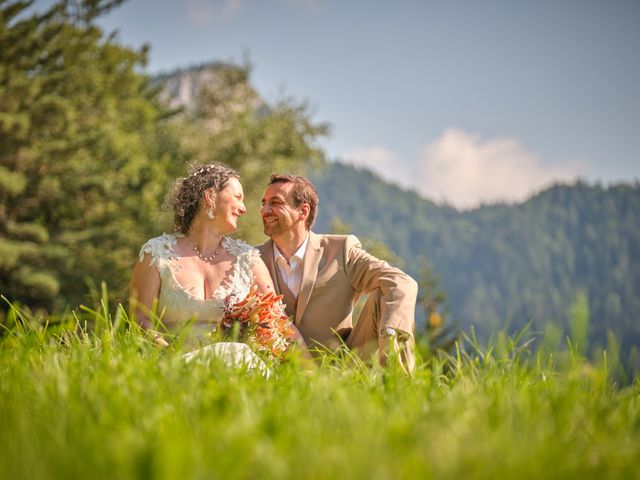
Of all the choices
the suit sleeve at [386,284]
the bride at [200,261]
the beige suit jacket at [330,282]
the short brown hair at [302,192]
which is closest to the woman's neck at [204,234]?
the bride at [200,261]

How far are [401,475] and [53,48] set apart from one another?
2386 cm

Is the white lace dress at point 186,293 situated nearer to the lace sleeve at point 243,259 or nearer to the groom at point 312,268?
the lace sleeve at point 243,259

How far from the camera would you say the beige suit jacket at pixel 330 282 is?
189 inches

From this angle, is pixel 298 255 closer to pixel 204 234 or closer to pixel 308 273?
pixel 308 273

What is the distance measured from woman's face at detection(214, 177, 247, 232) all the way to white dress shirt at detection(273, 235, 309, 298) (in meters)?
0.52

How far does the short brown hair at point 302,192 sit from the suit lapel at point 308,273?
0.72 ft

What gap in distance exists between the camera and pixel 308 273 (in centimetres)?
483

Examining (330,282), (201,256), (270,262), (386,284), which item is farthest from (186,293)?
(386,284)

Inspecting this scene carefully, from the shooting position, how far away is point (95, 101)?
2775cm

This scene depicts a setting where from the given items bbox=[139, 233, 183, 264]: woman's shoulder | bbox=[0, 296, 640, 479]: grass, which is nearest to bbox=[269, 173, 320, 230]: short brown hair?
bbox=[139, 233, 183, 264]: woman's shoulder

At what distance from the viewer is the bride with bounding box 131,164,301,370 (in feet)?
14.1

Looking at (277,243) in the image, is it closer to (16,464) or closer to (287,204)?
(287,204)

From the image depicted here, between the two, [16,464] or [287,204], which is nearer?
[16,464]

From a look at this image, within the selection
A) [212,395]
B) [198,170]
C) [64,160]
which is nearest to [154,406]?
[212,395]
